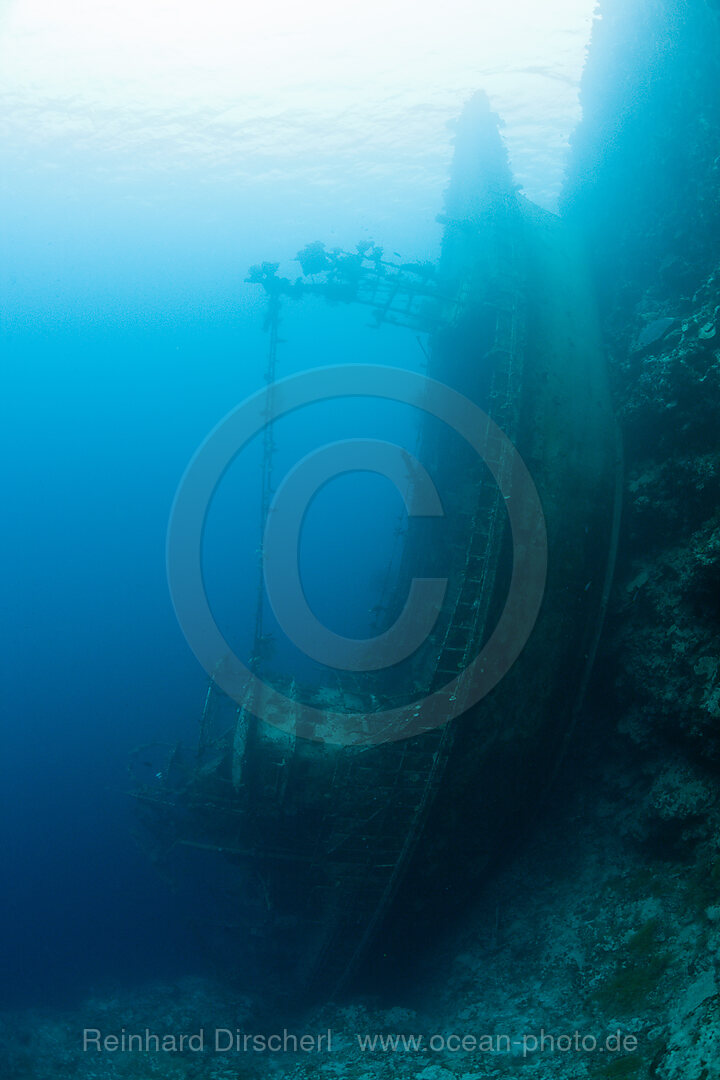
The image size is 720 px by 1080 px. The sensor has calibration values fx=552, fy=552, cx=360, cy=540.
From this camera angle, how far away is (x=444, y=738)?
6.24 metres

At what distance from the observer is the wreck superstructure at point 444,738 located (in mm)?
6402

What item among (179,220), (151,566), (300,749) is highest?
(179,220)

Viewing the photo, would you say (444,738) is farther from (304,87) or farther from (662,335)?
(304,87)

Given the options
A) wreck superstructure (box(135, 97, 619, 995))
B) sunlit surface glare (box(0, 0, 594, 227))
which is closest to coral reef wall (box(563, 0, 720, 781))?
wreck superstructure (box(135, 97, 619, 995))

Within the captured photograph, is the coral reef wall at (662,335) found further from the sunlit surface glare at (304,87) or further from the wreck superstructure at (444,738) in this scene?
the sunlit surface glare at (304,87)

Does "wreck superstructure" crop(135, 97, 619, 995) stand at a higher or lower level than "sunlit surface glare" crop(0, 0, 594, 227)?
lower

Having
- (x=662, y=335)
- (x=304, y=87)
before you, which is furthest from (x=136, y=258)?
(x=662, y=335)

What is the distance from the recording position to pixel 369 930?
22.7 feet

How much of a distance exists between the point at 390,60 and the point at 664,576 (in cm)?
2801

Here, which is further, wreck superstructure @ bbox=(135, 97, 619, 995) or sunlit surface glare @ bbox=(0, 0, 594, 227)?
sunlit surface glare @ bbox=(0, 0, 594, 227)

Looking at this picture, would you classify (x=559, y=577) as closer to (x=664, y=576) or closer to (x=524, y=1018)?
(x=664, y=576)

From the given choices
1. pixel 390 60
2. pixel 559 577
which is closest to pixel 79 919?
pixel 559 577

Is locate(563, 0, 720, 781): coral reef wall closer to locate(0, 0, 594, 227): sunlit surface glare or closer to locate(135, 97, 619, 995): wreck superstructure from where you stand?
locate(135, 97, 619, 995): wreck superstructure

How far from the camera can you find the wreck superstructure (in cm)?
640
